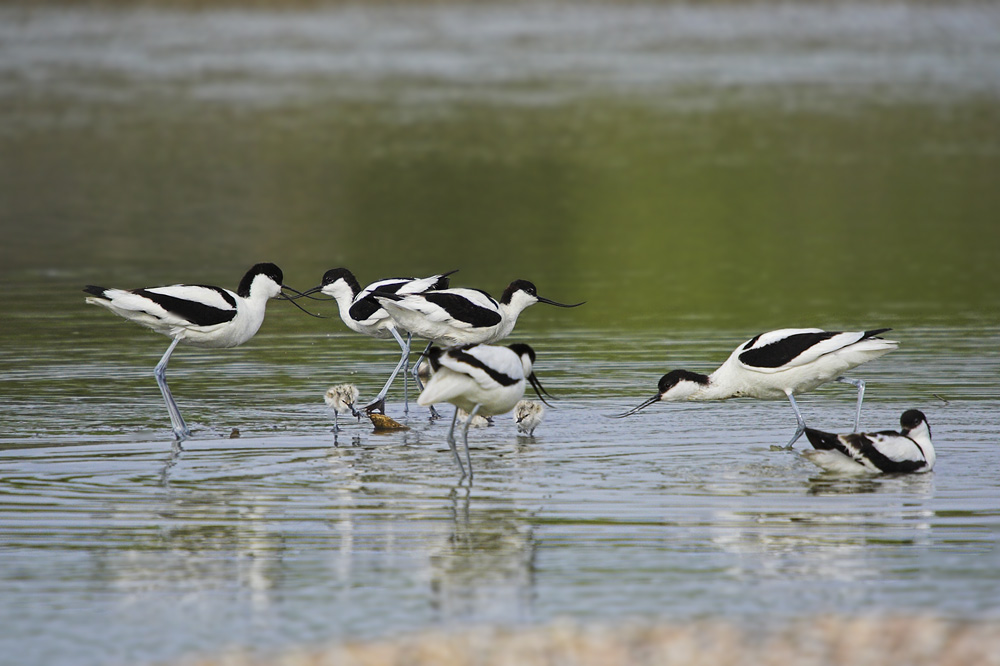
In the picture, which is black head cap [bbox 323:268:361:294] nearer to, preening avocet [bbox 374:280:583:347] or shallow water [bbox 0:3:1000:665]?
shallow water [bbox 0:3:1000:665]

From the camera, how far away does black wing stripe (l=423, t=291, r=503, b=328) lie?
1130cm

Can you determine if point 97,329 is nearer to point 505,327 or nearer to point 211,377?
point 211,377

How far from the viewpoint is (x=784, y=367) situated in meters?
10.2

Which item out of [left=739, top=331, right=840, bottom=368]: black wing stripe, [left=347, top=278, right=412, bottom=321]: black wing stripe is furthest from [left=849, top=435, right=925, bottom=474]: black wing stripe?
[left=347, top=278, right=412, bottom=321]: black wing stripe

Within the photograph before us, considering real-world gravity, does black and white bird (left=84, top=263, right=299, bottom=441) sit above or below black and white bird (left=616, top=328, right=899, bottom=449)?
above

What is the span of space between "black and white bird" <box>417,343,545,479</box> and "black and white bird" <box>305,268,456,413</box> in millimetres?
2198

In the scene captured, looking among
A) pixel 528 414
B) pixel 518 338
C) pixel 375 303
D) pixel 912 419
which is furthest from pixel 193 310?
pixel 912 419

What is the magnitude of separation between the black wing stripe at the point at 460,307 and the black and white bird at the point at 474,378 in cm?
198

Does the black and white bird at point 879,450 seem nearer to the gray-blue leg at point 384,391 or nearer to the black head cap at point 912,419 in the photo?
the black head cap at point 912,419

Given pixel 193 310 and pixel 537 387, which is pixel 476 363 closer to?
pixel 537 387

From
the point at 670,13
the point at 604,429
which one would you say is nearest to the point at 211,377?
the point at 604,429

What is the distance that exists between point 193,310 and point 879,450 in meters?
4.69

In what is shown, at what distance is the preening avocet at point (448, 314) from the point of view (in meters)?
11.2

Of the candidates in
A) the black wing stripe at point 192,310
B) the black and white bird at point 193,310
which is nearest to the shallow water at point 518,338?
the black and white bird at point 193,310
